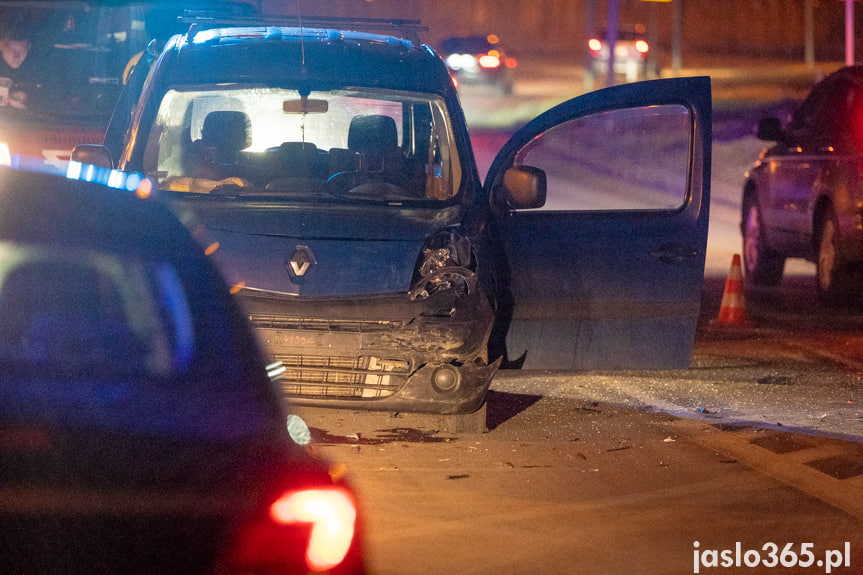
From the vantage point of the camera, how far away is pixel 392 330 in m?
6.48

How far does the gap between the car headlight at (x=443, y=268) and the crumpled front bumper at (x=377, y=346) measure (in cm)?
4

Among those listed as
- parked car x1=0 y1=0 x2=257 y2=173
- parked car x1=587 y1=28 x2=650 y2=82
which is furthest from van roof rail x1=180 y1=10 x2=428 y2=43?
parked car x1=587 y1=28 x2=650 y2=82

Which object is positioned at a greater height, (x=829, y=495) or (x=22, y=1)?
(x=22, y=1)

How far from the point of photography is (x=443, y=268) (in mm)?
6559

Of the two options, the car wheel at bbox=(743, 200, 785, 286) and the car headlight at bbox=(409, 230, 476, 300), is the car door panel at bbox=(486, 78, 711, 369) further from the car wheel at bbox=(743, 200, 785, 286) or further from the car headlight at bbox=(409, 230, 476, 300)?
the car wheel at bbox=(743, 200, 785, 286)

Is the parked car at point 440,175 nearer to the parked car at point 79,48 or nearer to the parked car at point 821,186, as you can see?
the parked car at point 821,186

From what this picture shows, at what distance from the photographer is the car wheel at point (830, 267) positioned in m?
11.1

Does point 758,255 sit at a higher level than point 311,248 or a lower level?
lower

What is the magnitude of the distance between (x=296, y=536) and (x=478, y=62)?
35.3 m

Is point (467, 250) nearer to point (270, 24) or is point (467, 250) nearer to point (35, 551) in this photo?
point (270, 24)

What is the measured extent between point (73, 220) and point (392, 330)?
158 inches

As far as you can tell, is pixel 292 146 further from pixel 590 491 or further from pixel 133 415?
pixel 133 415

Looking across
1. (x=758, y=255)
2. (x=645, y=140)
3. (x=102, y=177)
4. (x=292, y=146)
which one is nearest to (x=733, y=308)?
(x=758, y=255)

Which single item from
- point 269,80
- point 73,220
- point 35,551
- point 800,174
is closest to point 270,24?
point 269,80
